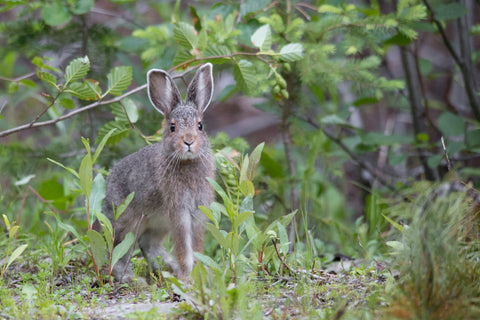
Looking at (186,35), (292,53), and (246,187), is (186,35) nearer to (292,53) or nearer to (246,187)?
(292,53)

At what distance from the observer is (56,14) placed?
18.0ft

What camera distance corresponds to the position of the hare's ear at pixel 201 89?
4629 mm

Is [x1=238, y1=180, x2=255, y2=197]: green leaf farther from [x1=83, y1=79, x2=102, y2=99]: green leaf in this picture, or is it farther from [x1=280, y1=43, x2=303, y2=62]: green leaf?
[x1=83, y1=79, x2=102, y2=99]: green leaf

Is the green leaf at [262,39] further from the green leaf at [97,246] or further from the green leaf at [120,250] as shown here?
the green leaf at [97,246]

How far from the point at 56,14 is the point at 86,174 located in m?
2.33

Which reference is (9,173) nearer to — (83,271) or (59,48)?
(59,48)

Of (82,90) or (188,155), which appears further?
(82,90)

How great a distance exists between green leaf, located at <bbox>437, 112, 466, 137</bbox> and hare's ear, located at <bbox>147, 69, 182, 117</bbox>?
2.90 metres

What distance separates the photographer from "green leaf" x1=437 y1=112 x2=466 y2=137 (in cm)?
Answer: 600

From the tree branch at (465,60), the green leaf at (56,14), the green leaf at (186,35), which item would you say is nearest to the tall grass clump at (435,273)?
the green leaf at (186,35)

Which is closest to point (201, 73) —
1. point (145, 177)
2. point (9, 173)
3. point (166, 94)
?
point (166, 94)

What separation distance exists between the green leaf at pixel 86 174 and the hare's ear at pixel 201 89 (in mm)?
1207

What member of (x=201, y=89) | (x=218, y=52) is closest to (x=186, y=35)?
Answer: (x=218, y=52)

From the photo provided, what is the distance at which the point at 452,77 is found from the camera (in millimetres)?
7312
